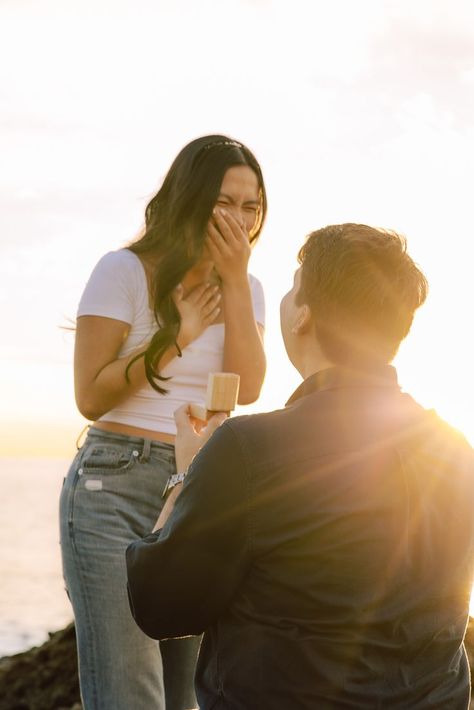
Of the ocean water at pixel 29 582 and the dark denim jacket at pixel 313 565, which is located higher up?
the dark denim jacket at pixel 313 565

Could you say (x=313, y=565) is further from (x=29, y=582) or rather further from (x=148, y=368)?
(x=29, y=582)

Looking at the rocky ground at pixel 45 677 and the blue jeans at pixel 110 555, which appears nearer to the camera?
the blue jeans at pixel 110 555

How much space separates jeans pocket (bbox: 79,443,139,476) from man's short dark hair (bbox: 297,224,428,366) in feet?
4.12

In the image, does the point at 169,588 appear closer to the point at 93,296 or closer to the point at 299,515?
the point at 299,515

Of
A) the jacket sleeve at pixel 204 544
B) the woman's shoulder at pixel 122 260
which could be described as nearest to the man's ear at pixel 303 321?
the jacket sleeve at pixel 204 544

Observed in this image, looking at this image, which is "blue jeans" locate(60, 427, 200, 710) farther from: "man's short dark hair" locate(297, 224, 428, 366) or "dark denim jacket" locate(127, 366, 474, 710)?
"man's short dark hair" locate(297, 224, 428, 366)

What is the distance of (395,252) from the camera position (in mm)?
2441

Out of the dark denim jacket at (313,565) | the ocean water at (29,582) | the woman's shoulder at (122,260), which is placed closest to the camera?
the dark denim jacket at (313,565)

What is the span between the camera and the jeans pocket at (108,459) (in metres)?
3.46

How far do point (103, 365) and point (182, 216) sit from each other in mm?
674

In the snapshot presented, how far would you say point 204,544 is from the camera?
87.7 inches

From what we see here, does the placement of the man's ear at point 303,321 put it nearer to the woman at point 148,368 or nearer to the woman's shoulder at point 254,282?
the woman at point 148,368

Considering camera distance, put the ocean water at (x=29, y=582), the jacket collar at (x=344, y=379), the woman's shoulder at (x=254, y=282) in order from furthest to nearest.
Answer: the ocean water at (x=29, y=582) → the woman's shoulder at (x=254, y=282) → the jacket collar at (x=344, y=379)

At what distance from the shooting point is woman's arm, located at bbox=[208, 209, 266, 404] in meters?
3.68
